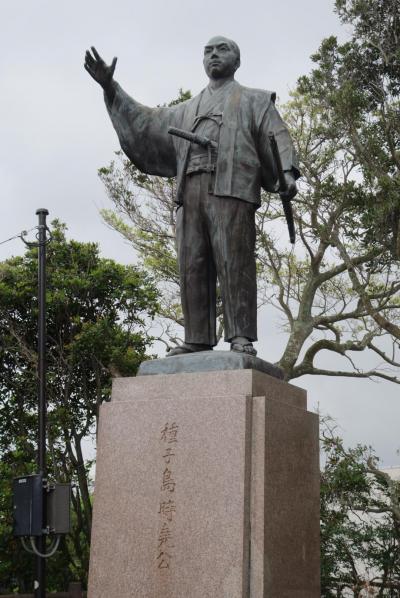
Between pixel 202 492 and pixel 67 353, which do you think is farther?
pixel 67 353

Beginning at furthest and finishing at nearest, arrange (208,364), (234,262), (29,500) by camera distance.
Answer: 1. (29,500)
2. (234,262)
3. (208,364)

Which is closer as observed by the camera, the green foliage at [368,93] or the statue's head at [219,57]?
the statue's head at [219,57]

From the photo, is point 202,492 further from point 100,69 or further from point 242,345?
point 100,69

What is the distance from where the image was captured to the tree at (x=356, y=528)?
11.7 metres

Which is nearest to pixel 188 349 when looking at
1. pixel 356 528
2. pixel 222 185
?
pixel 222 185

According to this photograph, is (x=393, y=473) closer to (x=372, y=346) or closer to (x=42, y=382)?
(x=372, y=346)

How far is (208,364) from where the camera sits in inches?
199

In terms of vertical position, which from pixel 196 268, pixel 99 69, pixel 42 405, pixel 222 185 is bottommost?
pixel 42 405

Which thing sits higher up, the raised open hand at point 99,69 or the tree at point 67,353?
the raised open hand at point 99,69

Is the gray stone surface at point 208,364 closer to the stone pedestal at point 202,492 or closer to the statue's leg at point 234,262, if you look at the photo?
the stone pedestal at point 202,492

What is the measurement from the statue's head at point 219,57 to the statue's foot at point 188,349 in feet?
6.09

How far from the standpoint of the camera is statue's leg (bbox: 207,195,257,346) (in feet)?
17.4

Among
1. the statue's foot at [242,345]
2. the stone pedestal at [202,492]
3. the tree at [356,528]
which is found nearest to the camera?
the stone pedestal at [202,492]

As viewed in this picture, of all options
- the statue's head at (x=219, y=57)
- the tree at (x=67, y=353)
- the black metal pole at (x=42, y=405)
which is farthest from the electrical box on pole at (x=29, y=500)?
the statue's head at (x=219, y=57)
